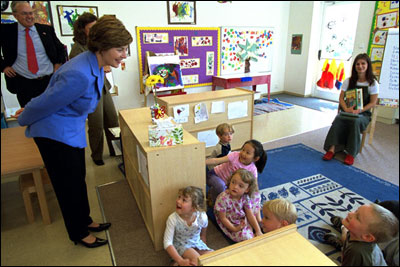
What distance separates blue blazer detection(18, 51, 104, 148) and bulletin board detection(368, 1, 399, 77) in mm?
3365

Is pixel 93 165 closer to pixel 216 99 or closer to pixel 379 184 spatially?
pixel 216 99

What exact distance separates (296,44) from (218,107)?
322 centimetres

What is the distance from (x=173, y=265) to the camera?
111 cm

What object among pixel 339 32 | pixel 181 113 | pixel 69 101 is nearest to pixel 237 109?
pixel 181 113

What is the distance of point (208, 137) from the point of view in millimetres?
2223

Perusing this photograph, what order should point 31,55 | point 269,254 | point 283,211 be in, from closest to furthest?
point 269,254
point 31,55
point 283,211

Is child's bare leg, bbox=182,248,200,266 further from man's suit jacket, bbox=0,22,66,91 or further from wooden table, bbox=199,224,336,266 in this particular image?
man's suit jacket, bbox=0,22,66,91

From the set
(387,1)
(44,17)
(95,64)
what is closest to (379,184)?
(95,64)

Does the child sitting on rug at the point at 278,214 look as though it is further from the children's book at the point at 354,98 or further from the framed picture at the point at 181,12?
the framed picture at the point at 181,12

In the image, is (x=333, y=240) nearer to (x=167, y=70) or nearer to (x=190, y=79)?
(x=167, y=70)

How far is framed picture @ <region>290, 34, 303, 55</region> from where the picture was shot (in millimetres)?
4594

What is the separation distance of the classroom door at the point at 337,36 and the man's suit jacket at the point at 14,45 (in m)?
3.96

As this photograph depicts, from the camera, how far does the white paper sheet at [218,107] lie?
7.05 ft

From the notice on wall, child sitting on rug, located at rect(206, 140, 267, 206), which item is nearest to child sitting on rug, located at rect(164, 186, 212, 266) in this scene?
child sitting on rug, located at rect(206, 140, 267, 206)
